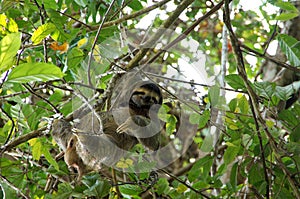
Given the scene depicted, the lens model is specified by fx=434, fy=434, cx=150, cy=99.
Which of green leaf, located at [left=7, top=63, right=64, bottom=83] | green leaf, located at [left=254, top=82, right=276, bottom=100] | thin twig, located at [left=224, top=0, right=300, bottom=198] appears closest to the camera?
green leaf, located at [left=7, top=63, right=64, bottom=83]

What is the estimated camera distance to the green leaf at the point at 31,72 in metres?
0.96

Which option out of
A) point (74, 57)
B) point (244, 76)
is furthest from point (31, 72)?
point (244, 76)

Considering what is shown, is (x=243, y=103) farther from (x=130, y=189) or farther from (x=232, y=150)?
(x=130, y=189)

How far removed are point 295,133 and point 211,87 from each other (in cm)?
37

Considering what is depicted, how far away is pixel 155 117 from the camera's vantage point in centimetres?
177

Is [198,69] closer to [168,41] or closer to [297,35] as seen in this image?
[168,41]

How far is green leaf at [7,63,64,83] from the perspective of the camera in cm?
96

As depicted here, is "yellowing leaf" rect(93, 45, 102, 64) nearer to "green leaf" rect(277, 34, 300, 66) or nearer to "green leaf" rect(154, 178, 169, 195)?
"green leaf" rect(154, 178, 169, 195)

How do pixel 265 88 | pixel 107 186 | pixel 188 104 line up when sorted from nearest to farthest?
1. pixel 107 186
2. pixel 265 88
3. pixel 188 104

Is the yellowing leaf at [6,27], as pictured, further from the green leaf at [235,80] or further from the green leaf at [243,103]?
the green leaf at [243,103]

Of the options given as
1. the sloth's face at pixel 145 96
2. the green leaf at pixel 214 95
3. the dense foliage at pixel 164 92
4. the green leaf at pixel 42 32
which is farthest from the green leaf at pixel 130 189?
the green leaf at pixel 42 32

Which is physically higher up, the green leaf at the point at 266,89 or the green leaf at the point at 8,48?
the green leaf at the point at 8,48

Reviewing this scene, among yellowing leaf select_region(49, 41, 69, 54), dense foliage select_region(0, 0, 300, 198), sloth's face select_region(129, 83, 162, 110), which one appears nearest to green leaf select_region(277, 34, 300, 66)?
dense foliage select_region(0, 0, 300, 198)

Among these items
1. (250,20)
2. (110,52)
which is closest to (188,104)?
(110,52)
